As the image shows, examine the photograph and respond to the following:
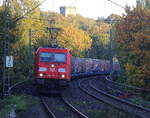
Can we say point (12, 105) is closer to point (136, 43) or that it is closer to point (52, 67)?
point (52, 67)

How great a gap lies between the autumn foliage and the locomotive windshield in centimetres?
599

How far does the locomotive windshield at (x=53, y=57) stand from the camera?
22.8 meters

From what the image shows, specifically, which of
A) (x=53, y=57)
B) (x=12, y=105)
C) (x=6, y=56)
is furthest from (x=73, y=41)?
(x=12, y=105)

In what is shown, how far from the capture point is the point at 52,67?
887 inches

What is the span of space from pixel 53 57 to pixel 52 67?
0.68 metres

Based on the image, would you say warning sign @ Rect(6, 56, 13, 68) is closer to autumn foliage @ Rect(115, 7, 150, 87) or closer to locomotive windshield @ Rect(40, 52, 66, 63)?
locomotive windshield @ Rect(40, 52, 66, 63)

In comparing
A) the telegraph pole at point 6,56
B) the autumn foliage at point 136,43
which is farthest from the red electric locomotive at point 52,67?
the autumn foliage at point 136,43

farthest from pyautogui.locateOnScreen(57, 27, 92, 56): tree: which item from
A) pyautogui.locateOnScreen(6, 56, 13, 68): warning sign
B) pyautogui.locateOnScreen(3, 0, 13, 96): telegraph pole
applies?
pyautogui.locateOnScreen(6, 56, 13, 68): warning sign

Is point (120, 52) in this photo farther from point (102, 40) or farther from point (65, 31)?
point (102, 40)

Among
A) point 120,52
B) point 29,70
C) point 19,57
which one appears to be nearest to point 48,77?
point 120,52

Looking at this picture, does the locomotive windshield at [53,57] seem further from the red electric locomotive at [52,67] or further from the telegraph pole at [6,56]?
the telegraph pole at [6,56]

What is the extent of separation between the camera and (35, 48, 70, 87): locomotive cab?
2228 centimetres

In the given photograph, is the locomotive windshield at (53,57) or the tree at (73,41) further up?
the tree at (73,41)

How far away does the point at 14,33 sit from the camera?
108ft
